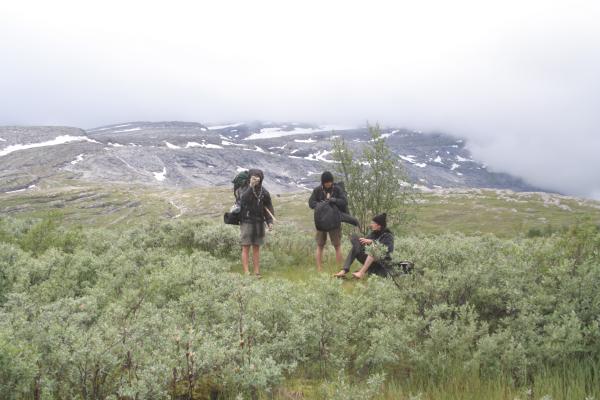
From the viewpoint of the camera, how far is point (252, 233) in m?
13.8

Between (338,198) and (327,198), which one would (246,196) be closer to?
(327,198)

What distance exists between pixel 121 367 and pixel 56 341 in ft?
2.47

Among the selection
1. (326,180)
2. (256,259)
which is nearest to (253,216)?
(256,259)

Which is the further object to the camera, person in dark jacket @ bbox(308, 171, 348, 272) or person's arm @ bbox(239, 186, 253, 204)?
person in dark jacket @ bbox(308, 171, 348, 272)

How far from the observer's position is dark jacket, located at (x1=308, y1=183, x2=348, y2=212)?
14.3 metres

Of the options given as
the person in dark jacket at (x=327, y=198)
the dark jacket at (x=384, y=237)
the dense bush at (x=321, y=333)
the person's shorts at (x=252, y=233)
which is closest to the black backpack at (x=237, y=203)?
the person's shorts at (x=252, y=233)

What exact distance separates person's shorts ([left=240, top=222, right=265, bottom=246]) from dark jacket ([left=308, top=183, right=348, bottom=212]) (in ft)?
5.97

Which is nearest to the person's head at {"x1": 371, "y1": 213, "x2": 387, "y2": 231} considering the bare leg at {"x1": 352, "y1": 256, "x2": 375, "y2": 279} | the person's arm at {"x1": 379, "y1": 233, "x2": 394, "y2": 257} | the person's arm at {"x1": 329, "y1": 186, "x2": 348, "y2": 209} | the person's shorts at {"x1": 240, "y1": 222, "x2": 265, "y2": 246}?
the person's arm at {"x1": 379, "y1": 233, "x2": 394, "y2": 257}

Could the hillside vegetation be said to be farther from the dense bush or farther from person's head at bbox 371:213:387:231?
person's head at bbox 371:213:387:231

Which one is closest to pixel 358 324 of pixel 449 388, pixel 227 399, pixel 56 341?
pixel 449 388

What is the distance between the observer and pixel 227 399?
480cm

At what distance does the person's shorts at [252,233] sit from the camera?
13742 millimetres

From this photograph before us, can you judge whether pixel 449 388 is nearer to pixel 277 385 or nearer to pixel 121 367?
pixel 277 385

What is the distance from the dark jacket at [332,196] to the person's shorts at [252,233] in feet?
5.97
